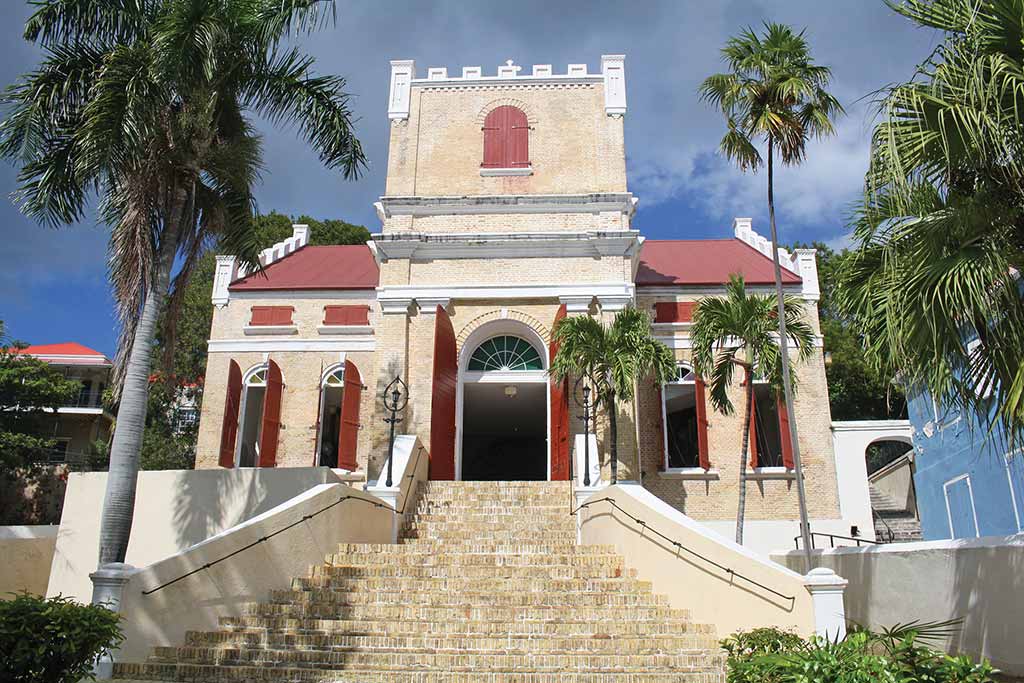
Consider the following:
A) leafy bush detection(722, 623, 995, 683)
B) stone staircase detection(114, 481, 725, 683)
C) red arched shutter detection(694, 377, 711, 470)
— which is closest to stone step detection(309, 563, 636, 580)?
stone staircase detection(114, 481, 725, 683)

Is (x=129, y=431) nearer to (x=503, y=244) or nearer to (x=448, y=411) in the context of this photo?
(x=448, y=411)

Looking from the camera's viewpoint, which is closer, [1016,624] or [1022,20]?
[1022,20]

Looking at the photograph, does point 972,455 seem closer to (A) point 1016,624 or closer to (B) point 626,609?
(A) point 1016,624

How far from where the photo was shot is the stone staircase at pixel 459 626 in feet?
29.4

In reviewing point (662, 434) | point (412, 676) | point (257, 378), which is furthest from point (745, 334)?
point (257, 378)

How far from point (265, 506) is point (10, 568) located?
690cm

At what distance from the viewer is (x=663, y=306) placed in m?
23.3

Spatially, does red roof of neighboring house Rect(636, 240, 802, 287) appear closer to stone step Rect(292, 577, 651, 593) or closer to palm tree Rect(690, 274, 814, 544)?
palm tree Rect(690, 274, 814, 544)

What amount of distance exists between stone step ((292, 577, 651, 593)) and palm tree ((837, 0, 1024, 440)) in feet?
17.0

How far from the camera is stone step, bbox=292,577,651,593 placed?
11.1m

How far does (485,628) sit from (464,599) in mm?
890

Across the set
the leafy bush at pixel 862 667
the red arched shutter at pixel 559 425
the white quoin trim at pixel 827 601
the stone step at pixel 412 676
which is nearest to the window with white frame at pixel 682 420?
the red arched shutter at pixel 559 425

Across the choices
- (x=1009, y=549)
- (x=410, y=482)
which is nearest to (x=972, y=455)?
(x=1009, y=549)

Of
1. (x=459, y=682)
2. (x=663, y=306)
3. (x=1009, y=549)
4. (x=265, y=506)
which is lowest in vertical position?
(x=459, y=682)
